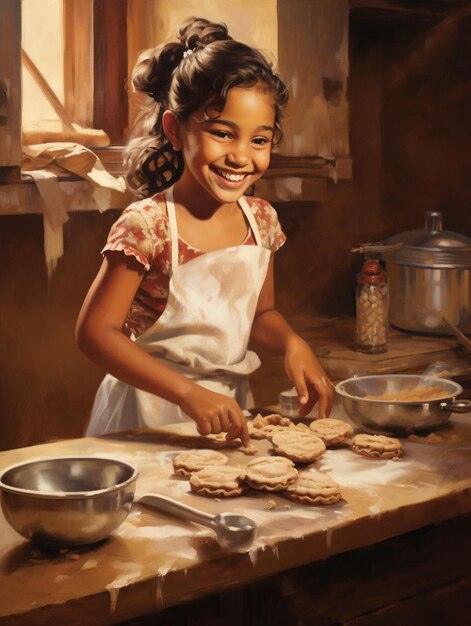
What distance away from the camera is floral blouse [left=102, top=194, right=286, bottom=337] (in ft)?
5.57

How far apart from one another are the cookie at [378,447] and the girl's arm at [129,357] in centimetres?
18

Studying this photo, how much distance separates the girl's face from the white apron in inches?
4.4

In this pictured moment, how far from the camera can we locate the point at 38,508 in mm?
947

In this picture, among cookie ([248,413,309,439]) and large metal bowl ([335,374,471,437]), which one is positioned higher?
large metal bowl ([335,374,471,437])

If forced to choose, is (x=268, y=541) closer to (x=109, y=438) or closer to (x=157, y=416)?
(x=109, y=438)

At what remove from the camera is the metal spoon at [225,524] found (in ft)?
3.27

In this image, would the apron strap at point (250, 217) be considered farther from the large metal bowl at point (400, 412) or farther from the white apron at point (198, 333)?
the large metal bowl at point (400, 412)

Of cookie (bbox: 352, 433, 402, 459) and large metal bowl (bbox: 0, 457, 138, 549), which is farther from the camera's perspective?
cookie (bbox: 352, 433, 402, 459)

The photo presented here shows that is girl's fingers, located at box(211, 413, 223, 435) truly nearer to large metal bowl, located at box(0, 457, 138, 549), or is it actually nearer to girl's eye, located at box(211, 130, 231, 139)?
large metal bowl, located at box(0, 457, 138, 549)

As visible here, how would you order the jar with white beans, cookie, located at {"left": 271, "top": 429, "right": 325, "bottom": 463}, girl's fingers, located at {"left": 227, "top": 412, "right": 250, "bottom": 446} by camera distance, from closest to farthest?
cookie, located at {"left": 271, "top": 429, "right": 325, "bottom": 463} → girl's fingers, located at {"left": 227, "top": 412, "right": 250, "bottom": 446} → the jar with white beans

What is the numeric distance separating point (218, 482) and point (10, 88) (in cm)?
103

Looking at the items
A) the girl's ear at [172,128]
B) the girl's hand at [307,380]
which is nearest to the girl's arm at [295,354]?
the girl's hand at [307,380]

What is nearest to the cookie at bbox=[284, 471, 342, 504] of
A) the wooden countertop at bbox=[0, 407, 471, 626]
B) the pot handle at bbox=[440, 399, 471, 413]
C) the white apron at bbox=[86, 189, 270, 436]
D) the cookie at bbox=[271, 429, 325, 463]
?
the wooden countertop at bbox=[0, 407, 471, 626]

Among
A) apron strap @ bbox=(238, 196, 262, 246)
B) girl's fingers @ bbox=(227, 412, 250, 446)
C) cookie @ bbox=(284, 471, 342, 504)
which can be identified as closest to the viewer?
cookie @ bbox=(284, 471, 342, 504)
